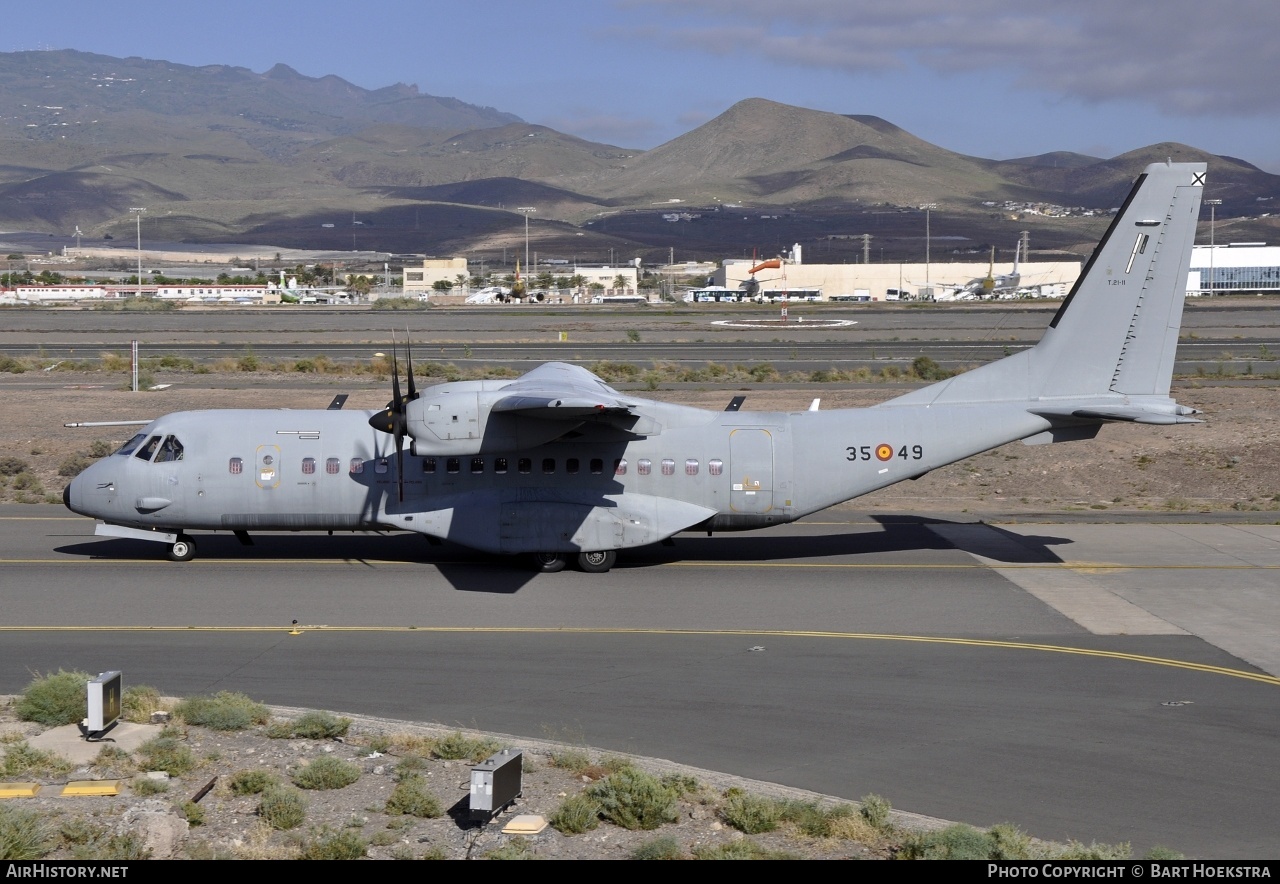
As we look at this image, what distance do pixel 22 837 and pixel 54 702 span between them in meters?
4.70

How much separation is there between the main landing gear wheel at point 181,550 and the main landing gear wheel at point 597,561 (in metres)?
8.49

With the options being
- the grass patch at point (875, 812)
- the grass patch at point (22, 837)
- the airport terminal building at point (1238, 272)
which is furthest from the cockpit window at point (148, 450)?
the airport terminal building at point (1238, 272)

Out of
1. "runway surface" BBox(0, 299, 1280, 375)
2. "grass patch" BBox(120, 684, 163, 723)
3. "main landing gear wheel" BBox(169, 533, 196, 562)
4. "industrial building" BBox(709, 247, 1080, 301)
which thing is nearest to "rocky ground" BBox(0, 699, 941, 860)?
"grass patch" BBox(120, 684, 163, 723)

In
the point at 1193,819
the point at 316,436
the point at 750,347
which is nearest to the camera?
the point at 1193,819

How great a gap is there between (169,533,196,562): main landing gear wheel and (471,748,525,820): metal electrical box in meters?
15.7

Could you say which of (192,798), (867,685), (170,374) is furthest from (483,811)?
(170,374)

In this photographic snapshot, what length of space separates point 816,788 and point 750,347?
60593 millimetres

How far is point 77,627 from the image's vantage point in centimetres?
2069

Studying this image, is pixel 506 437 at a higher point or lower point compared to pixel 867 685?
higher

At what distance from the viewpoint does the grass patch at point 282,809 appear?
12234 mm

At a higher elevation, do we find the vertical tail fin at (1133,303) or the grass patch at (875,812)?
the vertical tail fin at (1133,303)

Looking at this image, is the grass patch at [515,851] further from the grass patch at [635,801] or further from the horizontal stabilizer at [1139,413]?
the horizontal stabilizer at [1139,413]

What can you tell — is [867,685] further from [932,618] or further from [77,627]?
[77,627]

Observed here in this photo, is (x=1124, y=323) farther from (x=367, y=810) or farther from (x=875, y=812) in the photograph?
(x=367, y=810)
